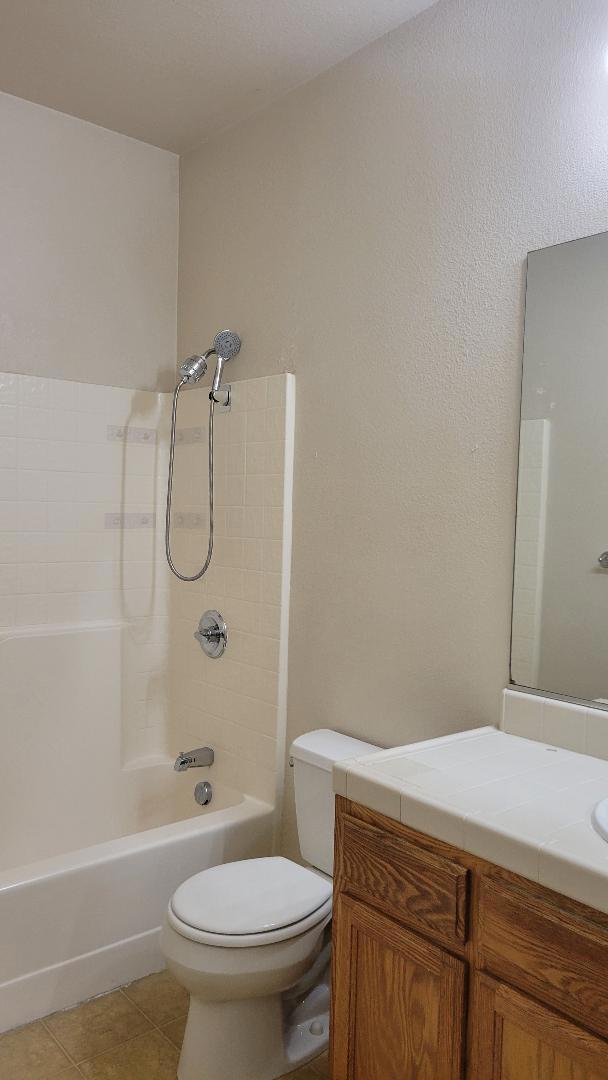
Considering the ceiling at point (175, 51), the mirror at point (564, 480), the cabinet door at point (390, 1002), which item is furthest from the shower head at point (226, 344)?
the cabinet door at point (390, 1002)

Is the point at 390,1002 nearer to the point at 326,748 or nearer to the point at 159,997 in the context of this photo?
the point at 326,748

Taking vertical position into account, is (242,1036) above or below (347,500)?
below

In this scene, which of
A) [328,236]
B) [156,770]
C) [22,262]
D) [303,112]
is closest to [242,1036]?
[156,770]

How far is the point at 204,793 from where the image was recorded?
8.86 ft

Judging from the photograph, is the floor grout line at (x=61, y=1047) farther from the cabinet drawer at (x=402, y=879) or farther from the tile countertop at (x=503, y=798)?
the tile countertop at (x=503, y=798)

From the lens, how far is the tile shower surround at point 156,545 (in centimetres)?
258

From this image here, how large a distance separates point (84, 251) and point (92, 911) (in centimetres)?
211

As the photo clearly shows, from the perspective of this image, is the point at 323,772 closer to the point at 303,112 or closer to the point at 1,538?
the point at 1,538

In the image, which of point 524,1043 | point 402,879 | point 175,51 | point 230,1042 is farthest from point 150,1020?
point 175,51

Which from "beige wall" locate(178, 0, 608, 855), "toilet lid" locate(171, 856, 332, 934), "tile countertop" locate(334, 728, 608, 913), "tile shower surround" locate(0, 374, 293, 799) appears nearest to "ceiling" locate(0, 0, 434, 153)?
"beige wall" locate(178, 0, 608, 855)

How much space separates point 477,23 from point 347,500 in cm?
123

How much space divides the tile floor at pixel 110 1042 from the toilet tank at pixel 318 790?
48 centimetres

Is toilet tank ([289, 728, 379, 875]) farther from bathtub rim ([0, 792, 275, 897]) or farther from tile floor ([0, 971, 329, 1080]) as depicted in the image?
tile floor ([0, 971, 329, 1080])

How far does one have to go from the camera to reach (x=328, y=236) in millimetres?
2359
